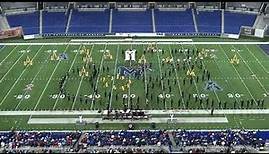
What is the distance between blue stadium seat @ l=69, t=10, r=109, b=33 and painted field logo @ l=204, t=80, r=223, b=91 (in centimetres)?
2136

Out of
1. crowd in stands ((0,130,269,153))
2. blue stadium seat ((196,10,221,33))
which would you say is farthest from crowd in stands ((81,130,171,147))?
blue stadium seat ((196,10,221,33))

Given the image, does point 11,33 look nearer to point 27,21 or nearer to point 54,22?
point 27,21

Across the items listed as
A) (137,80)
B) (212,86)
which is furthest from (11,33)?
(212,86)

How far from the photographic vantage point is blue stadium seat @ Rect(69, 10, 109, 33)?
54656 mm

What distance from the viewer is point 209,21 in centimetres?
5609

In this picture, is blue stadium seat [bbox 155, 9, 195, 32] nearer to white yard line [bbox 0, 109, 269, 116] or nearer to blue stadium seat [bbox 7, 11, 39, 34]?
A: blue stadium seat [bbox 7, 11, 39, 34]

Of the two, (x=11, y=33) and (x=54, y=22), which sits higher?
(x=54, y=22)

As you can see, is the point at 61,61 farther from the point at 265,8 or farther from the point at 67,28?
the point at 265,8

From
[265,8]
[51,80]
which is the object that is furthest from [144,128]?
[265,8]

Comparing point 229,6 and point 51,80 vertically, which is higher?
point 229,6

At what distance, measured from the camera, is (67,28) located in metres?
54.9

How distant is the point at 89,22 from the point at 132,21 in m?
5.10

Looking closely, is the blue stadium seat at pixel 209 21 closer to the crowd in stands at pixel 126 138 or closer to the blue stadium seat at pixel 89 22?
the blue stadium seat at pixel 89 22

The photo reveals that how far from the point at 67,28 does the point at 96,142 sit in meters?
32.1
